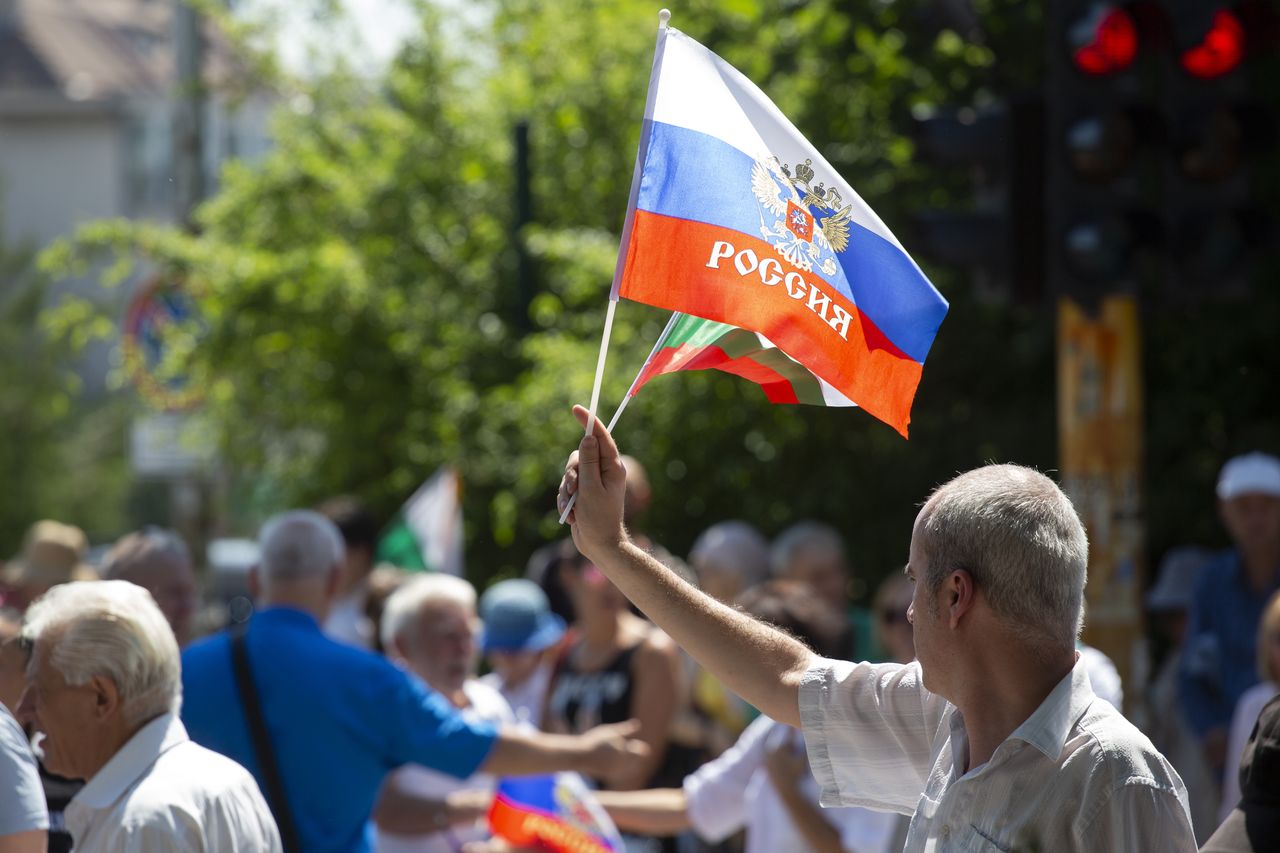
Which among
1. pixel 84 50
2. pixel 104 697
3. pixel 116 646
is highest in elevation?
pixel 84 50

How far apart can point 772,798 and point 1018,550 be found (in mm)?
2701

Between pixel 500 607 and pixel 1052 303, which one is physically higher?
pixel 1052 303

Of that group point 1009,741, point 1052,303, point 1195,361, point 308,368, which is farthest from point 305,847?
point 308,368

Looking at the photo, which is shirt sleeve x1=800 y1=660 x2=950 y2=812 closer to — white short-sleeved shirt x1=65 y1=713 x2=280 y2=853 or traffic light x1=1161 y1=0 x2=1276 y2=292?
white short-sleeved shirt x1=65 y1=713 x2=280 y2=853

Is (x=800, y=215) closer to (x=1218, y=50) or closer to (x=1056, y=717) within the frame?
(x=1056, y=717)

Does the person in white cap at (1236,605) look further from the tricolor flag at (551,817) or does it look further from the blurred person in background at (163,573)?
the blurred person in background at (163,573)

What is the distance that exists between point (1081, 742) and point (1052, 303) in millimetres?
4517

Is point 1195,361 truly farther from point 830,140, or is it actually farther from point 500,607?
point 500,607

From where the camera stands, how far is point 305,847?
5.12 meters

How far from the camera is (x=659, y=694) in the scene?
23.1 ft

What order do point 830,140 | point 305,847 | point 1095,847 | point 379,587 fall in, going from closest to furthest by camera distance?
point 1095,847
point 305,847
point 379,587
point 830,140

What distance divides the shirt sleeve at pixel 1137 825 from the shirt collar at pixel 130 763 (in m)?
1.96

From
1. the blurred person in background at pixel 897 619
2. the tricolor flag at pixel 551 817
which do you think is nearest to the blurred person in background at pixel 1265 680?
the blurred person in background at pixel 897 619

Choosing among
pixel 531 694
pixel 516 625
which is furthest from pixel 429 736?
pixel 531 694
